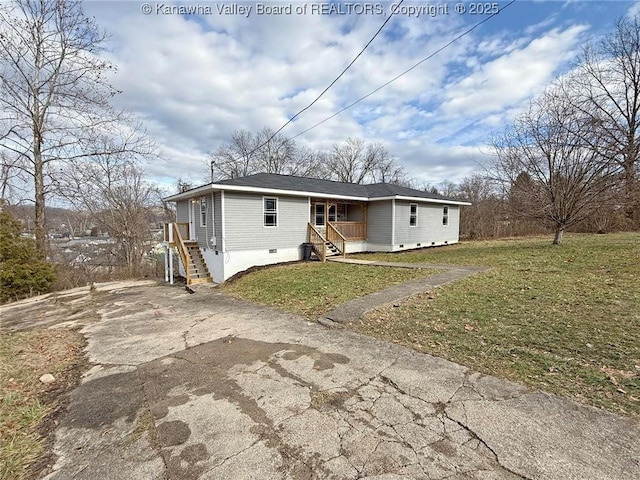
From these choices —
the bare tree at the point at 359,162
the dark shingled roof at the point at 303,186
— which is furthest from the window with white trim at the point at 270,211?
the bare tree at the point at 359,162

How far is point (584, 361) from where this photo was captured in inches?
130

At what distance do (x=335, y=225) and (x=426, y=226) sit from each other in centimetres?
576

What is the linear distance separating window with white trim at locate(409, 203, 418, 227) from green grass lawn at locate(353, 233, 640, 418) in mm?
7737

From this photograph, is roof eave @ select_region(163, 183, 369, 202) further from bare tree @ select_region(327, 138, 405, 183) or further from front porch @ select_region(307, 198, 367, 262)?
bare tree @ select_region(327, 138, 405, 183)

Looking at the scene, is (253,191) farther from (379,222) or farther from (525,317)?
(525,317)

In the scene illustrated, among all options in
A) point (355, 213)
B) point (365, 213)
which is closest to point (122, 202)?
point (355, 213)

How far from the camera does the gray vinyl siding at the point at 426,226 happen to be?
1476cm

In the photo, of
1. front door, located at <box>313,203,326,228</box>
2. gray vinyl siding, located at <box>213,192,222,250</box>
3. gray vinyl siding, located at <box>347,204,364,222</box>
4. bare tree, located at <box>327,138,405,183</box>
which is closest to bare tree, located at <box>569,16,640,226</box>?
gray vinyl siding, located at <box>347,204,364,222</box>

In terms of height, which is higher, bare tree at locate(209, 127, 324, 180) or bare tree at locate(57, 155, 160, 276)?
bare tree at locate(209, 127, 324, 180)

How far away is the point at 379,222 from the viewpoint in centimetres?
1500

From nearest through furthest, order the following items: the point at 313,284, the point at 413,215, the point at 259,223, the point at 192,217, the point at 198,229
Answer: the point at 313,284 < the point at 259,223 < the point at 198,229 < the point at 192,217 < the point at 413,215

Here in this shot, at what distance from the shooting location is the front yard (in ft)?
10.1

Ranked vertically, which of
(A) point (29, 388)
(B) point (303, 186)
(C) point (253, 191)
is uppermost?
(B) point (303, 186)

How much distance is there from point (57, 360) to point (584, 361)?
667 cm
